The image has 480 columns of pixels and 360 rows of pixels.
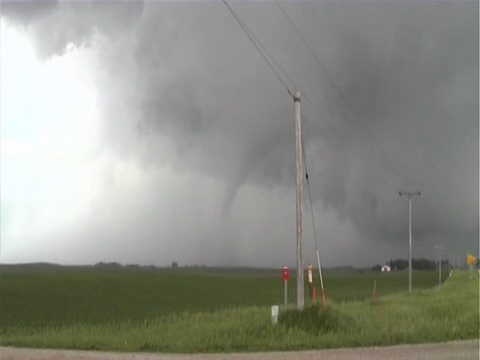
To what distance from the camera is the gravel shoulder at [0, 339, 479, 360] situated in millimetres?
15188

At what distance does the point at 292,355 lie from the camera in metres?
16.0

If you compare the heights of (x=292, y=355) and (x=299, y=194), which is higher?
(x=299, y=194)

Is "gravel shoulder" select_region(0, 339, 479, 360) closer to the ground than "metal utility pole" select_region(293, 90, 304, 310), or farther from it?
closer to the ground

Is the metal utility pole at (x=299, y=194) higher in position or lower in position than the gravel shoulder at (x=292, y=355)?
higher

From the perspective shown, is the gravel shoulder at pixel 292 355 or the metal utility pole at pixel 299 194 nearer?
the gravel shoulder at pixel 292 355

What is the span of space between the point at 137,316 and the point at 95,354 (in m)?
12.6

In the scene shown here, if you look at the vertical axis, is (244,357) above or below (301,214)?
below

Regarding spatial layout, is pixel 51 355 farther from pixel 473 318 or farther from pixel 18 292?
pixel 18 292

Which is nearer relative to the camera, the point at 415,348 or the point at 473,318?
the point at 415,348

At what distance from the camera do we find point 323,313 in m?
19.4

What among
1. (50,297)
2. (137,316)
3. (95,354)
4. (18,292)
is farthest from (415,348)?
(18,292)

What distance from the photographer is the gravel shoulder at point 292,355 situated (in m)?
15.2

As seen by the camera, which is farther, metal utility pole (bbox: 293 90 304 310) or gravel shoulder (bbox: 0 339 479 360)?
metal utility pole (bbox: 293 90 304 310)

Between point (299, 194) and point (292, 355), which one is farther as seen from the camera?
point (299, 194)
